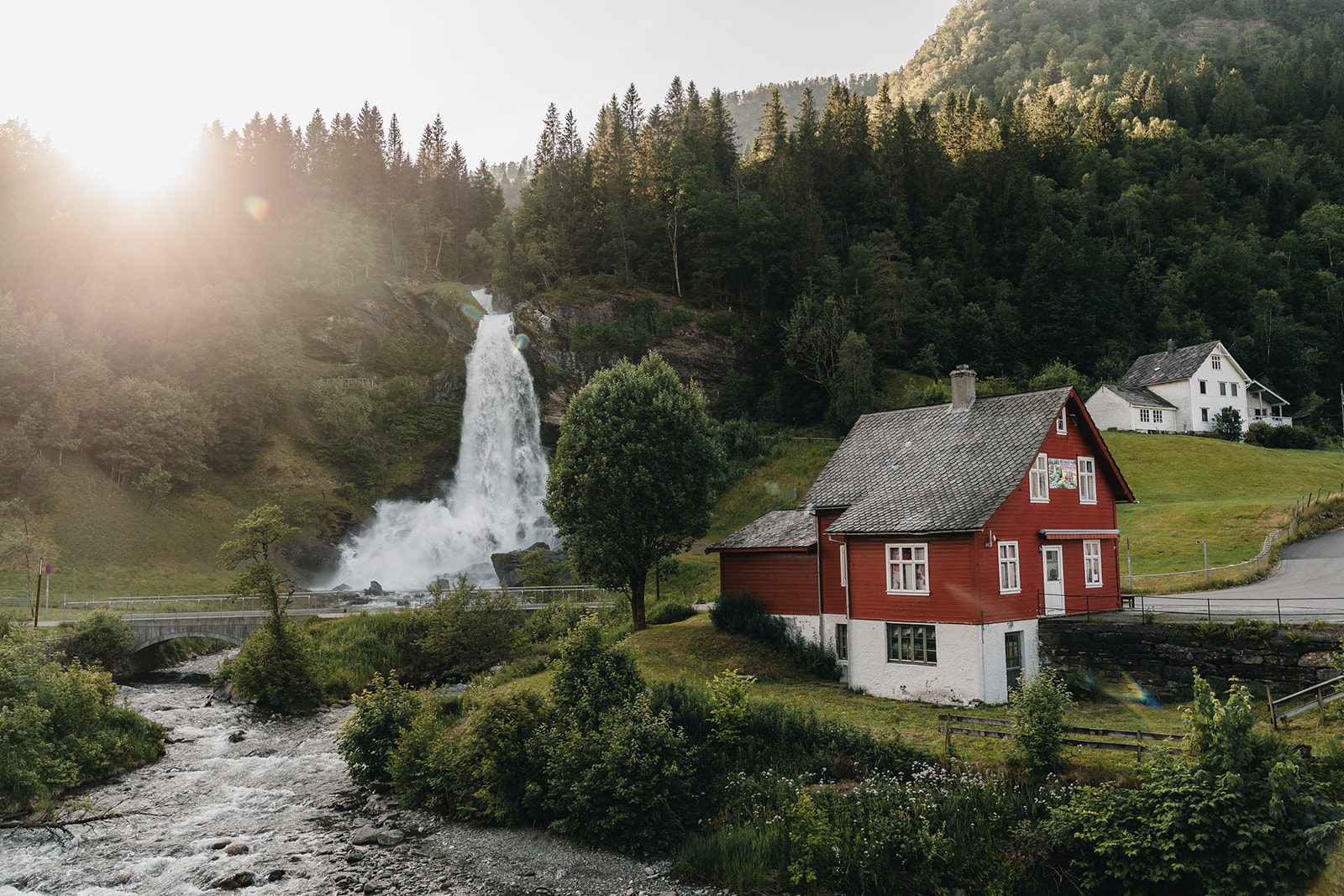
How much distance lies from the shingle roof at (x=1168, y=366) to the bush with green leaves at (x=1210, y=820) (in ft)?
217

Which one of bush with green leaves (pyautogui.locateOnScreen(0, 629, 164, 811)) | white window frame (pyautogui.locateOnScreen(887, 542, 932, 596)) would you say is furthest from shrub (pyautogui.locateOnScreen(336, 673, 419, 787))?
white window frame (pyautogui.locateOnScreen(887, 542, 932, 596))

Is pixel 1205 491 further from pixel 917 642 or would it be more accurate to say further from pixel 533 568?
pixel 533 568

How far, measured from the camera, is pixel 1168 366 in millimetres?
72812

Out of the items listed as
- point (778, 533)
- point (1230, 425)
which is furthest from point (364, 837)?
point (1230, 425)

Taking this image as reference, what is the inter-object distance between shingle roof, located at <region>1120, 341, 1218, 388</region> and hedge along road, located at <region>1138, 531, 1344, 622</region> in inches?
1444

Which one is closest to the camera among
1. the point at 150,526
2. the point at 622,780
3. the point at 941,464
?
the point at 622,780

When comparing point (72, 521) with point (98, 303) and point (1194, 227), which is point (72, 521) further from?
point (1194, 227)

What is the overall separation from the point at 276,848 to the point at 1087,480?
28.4 meters

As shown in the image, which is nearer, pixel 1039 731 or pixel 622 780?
pixel 1039 731

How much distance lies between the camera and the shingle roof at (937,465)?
25828 mm

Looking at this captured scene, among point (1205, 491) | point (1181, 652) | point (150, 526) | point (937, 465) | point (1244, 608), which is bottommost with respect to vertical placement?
point (1181, 652)

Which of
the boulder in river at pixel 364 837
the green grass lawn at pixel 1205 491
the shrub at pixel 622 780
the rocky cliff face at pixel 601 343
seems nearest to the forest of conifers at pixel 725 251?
the rocky cliff face at pixel 601 343

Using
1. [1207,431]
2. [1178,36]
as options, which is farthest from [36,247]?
[1178,36]

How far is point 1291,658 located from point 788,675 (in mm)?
14700
